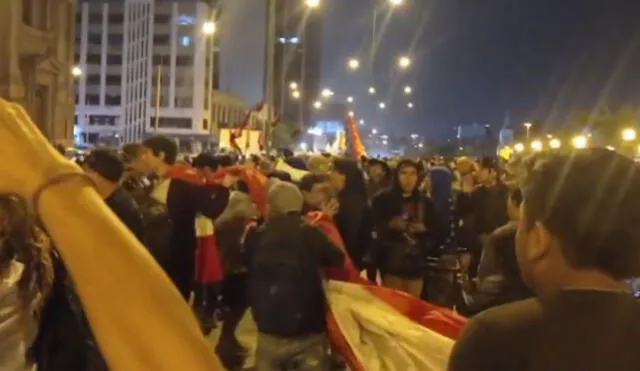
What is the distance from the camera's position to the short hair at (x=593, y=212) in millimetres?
2174

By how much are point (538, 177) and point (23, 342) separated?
Result: 1194 mm

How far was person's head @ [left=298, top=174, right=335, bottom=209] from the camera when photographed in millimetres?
8695

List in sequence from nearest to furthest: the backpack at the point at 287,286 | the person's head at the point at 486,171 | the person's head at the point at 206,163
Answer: the backpack at the point at 287,286 < the person's head at the point at 206,163 < the person's head at the point at 486,171

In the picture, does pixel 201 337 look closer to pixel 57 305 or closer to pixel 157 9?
pixel 57 305

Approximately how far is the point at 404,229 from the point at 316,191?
4.82 ft

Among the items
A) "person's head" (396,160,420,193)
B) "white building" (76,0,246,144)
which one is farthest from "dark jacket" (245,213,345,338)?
"white building" (76,0,246,144)

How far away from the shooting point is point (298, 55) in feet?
546

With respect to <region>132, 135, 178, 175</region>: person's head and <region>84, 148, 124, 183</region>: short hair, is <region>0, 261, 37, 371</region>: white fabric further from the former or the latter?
<region>132, 135, 178, 175</region>: person's head

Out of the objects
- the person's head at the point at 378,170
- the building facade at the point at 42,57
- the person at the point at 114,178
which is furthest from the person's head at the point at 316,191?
the building facade at the point at 42,57

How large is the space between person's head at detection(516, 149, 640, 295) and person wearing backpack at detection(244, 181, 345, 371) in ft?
14.0

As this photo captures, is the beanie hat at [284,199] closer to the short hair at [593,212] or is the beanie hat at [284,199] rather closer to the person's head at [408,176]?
the person's head at [408,176]

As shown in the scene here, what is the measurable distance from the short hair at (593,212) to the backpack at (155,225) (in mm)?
5946

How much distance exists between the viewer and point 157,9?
478 feet

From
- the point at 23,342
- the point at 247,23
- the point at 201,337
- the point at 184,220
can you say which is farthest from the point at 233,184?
the point at 247,23
